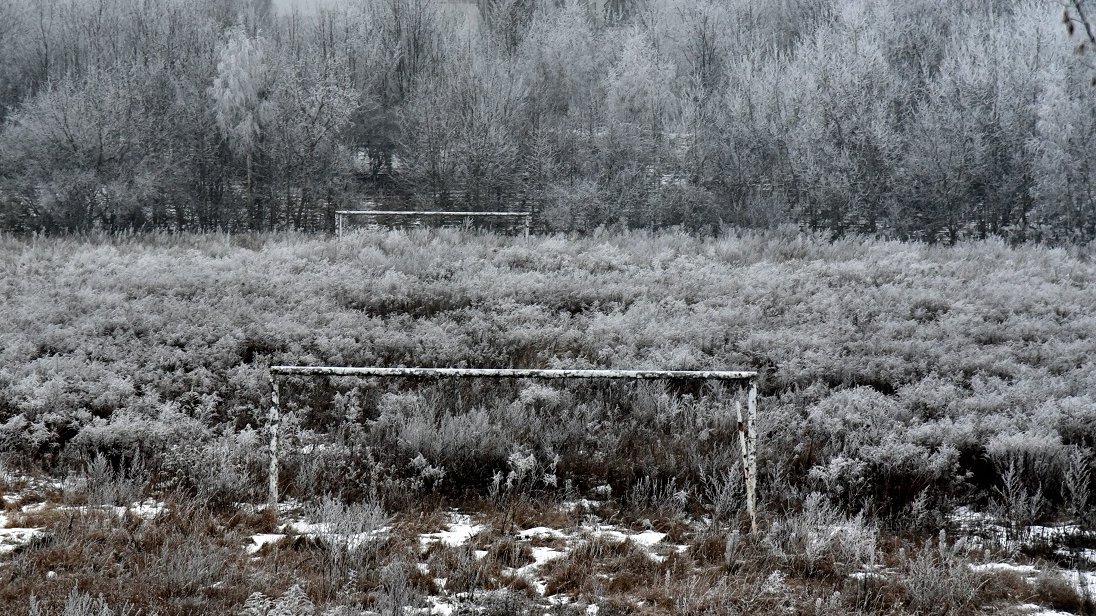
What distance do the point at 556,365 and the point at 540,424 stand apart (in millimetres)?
2198

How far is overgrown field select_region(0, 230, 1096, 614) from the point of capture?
15.8ft

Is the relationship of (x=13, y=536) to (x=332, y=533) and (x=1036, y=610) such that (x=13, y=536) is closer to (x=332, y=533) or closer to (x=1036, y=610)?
(x=332, y=533)

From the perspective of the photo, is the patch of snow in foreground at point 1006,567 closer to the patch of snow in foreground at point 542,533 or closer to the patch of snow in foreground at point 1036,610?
the patch of snow in foreground at point 1036,610

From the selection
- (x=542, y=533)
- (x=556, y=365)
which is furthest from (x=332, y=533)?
(x=556, y=365)

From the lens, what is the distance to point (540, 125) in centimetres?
3644

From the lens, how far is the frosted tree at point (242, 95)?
32.5 metres

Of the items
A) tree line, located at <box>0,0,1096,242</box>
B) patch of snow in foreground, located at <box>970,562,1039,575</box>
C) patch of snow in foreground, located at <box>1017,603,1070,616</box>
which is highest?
tree line, located at <box>0,0,1096,242</box>

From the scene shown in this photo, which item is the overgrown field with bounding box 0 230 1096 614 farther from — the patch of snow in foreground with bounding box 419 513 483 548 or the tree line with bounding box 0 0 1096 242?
the tree line with bounding box 0 0 1096 242

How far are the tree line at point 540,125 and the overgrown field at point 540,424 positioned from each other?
1684 centimetres

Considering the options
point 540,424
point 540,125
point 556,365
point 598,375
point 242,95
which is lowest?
point 540,424

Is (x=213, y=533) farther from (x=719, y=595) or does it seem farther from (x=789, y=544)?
(x=789, y=544)

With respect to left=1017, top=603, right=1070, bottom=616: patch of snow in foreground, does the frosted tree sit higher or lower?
higher

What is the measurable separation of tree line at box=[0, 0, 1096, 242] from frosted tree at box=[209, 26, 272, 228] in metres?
0.09

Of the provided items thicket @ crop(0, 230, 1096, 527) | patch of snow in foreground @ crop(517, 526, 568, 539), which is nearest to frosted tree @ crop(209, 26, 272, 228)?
thicket @ crop(0, 230, 1096, 527)
